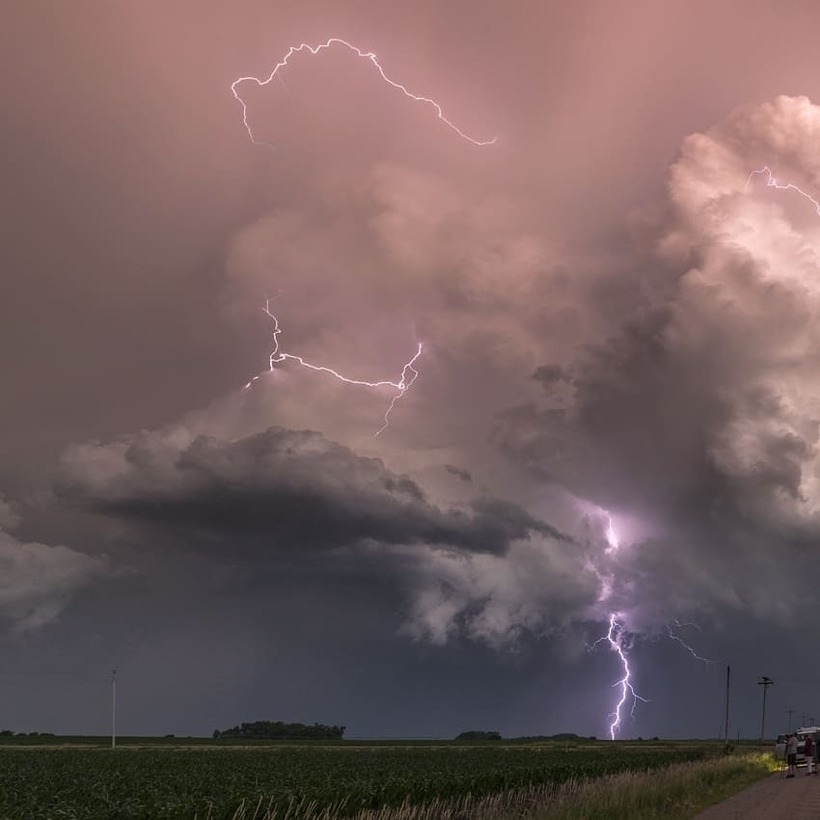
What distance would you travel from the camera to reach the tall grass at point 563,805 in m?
23.6

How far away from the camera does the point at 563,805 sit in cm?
2803

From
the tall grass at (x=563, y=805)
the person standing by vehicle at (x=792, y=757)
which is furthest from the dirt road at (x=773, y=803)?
the person standing by vehicle at (x=792, y=757)

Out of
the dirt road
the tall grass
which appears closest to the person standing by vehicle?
the dirt road

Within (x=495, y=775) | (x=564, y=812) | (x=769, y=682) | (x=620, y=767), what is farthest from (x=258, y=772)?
(x=769, y=682)

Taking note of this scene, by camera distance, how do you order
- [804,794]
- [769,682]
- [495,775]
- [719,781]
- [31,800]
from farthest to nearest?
[769,682]
[719,781]
[804,794]
[495,775]
[31,800]

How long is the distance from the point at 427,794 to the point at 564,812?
5613mm

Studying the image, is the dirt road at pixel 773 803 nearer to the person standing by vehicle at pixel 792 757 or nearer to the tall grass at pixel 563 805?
the tall grass at pixel 563 805

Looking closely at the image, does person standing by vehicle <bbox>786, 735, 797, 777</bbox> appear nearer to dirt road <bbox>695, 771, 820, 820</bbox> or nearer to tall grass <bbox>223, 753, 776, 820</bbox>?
dirt road <bbox>695, 771, 820, 820</bbox>

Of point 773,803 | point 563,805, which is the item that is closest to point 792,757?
point 773,803

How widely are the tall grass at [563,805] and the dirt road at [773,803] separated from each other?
764 mm

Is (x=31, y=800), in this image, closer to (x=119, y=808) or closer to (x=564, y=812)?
(x=119, y=808)

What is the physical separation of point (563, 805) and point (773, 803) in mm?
10117

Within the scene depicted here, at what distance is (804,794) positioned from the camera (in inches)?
1502

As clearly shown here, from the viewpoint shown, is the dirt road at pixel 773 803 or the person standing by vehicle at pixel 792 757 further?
the person standing by vehicle at pixel 792 757
